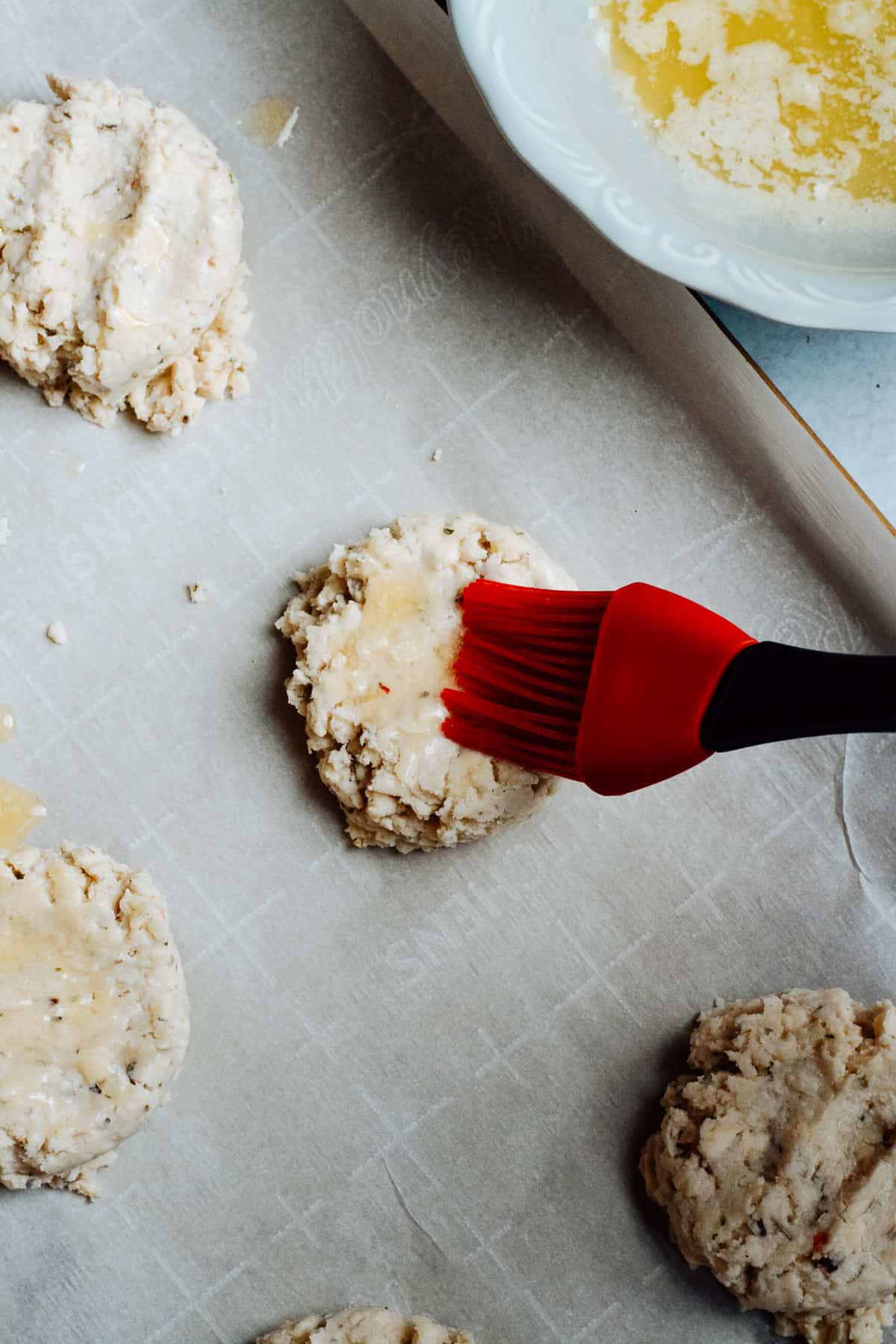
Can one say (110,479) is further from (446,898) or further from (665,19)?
(665,19)

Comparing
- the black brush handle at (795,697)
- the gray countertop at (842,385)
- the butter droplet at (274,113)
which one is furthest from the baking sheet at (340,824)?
the black brush handle at (795,697)

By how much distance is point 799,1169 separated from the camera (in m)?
1.49

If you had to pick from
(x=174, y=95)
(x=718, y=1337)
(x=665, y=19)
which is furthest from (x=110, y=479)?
(x=718, y=1337)

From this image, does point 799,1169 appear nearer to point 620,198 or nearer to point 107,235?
point 620,198

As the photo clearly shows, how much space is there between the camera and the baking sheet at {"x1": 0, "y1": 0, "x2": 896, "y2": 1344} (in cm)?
159

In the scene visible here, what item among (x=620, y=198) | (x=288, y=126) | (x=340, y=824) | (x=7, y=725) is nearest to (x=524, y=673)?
(x=340, y=824)

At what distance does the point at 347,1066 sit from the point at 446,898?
0.82 feet

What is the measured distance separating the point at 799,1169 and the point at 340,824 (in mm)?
705

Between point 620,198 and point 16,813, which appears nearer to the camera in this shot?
point 620,198

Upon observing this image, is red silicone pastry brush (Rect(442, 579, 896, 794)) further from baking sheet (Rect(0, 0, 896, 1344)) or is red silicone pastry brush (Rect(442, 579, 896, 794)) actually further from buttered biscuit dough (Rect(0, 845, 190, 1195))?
buttered biscuit dough (Rect(0, 845, 190, 1195))

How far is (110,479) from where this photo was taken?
1.65 meters

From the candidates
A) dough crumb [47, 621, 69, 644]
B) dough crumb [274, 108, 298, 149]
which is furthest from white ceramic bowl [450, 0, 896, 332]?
dough crumb [47, 621, 69, 644]

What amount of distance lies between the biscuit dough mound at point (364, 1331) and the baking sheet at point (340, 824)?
0.04 meters

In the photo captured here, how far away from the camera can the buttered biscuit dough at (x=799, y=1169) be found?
4.88 ft
